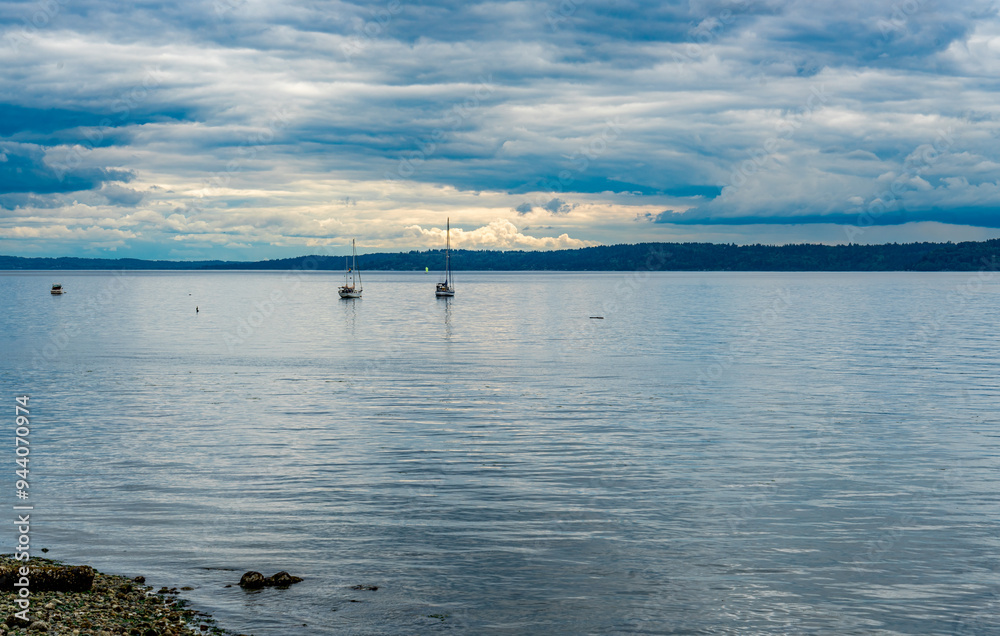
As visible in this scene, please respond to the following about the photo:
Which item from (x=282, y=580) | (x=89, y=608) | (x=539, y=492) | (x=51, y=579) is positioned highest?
(x=51, y=579)

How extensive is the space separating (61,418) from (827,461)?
37.8 metres

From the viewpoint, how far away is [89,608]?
17.2 meters

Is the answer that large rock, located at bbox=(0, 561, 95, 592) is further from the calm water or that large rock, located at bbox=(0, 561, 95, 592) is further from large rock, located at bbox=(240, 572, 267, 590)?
large rock, located at bbox=(240, 572, 267, 590)

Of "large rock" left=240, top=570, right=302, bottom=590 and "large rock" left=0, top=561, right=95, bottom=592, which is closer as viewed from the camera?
"large rock" left=0, top=561, right=95, bottom=592

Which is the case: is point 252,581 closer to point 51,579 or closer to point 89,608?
point 89,608

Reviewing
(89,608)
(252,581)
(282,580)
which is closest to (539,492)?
(282,580)

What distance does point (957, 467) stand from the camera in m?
32.0

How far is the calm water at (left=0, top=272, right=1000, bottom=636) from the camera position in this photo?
750 inches

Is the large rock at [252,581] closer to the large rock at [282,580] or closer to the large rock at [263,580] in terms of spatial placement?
the large rock at [263,580]

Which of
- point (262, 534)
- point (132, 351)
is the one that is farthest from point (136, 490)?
point (132, 351)

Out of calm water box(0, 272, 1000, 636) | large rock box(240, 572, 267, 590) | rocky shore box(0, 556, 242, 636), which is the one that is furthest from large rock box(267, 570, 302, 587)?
rocky shore box(0, 556, 242, 636)

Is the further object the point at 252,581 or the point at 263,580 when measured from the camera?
the point at 263,580

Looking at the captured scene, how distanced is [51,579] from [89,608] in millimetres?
1470

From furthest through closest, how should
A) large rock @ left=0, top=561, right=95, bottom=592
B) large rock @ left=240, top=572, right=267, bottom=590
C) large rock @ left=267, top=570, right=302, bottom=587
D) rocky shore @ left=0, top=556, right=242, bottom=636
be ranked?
large rock @ left=267, top=570, right=302, bottom=587 → large rock @ left=240, top=572, right=267, bottom=590 → large rock @ left=0, top=561, right=95, bottom=592 → rocky shore @ left=0, top=556, right=242, bottom=636
